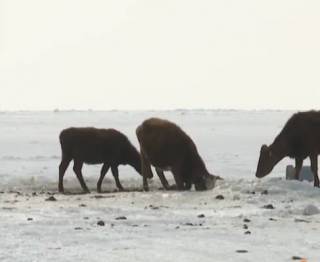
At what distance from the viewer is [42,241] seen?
6.96 meters

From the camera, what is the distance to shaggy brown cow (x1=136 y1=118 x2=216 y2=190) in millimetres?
14250

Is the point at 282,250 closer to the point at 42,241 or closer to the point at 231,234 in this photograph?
the point at 231,234

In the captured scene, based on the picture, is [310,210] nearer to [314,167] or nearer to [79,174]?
[314,167]

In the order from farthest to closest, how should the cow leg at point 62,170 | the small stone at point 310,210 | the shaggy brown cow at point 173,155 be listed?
1. the cow leg at point 62,170
2. the shaggy brown cow at point 173,155
3. the small stone at point 310,210

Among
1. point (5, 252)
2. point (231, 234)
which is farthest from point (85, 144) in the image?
point (5, 252)

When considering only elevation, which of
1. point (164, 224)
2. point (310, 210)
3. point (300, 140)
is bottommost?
point (164, 224)

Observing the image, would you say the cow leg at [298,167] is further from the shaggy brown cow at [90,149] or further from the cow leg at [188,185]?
the shaggy brown cow at [90,149]

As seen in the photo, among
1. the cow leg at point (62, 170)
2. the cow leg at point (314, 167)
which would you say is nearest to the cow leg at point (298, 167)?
the cow leg at point (314, 167)

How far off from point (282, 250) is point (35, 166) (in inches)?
586

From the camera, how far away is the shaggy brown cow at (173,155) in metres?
14.2

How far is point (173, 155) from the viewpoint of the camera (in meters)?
14.6

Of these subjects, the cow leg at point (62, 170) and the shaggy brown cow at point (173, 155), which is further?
the cow leg at point (62, 170)

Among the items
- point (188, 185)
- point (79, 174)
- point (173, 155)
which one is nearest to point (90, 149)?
point (79, 174)

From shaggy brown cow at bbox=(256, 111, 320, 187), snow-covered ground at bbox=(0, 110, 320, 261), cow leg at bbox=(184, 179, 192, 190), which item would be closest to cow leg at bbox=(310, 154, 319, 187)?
shaggy brown cow at bbox=(256, 111, 320, 187)
